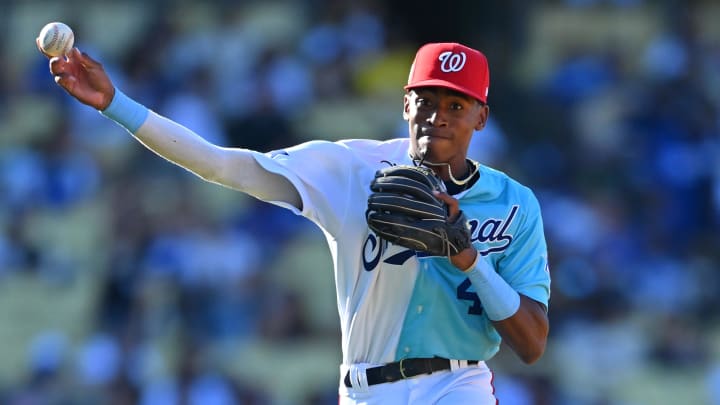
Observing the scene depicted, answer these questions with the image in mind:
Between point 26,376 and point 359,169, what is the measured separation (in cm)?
656

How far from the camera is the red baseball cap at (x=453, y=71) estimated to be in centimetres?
480

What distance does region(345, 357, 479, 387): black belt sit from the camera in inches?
185

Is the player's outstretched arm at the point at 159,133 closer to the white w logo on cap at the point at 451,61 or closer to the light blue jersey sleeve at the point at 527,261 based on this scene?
the white w logo on cap at the point at 451,61

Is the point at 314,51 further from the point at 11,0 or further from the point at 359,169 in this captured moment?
the point at 359,169

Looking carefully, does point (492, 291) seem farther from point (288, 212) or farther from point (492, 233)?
point (288, 212)

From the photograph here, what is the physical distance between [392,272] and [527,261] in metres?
0.50

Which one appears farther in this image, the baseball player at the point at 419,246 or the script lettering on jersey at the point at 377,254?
the script lettering on jersey at the point at 377,254

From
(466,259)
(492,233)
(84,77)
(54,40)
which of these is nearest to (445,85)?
(492,233)

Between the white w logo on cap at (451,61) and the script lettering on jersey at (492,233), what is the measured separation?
55 centimetres

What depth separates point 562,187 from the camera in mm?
10586

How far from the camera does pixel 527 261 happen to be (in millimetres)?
4863

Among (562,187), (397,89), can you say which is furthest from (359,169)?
(397,89)

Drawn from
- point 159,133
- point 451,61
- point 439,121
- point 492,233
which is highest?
point 451,61

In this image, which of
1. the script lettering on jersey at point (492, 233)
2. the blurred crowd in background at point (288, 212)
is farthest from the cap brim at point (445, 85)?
the blurred crowd in background at point (288, 212)
